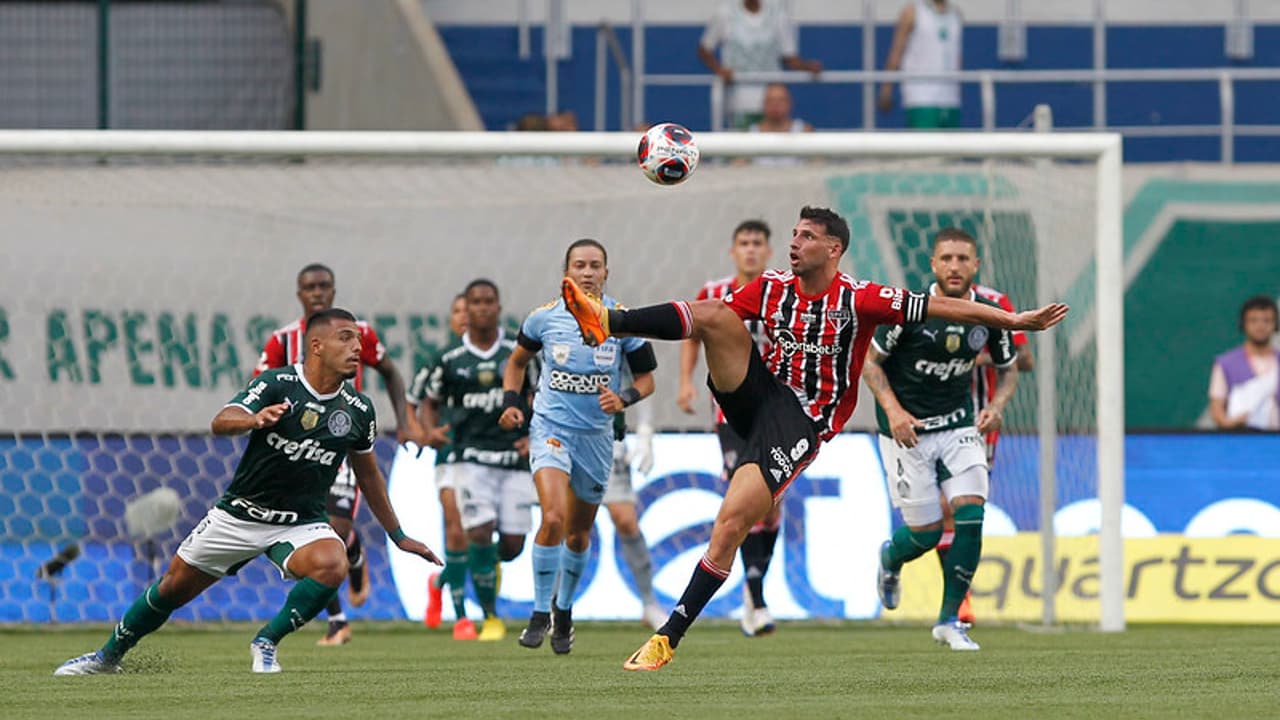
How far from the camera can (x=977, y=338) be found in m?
11.0

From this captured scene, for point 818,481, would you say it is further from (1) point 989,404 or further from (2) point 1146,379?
(2) point 1146,379

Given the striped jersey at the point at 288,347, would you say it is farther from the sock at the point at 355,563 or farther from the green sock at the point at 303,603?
Answer: the green sock at the point at 303,603

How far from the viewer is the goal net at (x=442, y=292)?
13.0 metres

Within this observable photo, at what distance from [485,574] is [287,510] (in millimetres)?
3736

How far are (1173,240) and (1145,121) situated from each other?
3.01 meters

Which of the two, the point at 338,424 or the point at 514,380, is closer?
the point at 338,424

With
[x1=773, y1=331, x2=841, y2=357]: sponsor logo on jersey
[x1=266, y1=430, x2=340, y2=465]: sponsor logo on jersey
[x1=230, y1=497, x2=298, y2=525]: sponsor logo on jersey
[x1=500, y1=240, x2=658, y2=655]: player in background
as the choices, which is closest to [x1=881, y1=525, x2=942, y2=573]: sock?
[x1=500, y1=240, x2=658, y2=655]: player in background

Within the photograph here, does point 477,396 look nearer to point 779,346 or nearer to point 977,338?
point 977,338

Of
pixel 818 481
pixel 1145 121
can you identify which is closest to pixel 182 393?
pixel 818 481

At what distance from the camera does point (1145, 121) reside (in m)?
19.4

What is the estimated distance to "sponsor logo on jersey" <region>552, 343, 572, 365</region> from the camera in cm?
1105

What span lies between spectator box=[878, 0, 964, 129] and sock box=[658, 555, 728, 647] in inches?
386

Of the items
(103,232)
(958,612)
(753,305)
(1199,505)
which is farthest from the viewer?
(103,232)

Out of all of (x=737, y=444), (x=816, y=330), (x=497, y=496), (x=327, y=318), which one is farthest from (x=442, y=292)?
(x=816, y=330)
